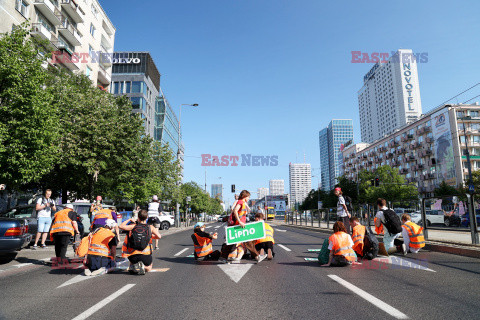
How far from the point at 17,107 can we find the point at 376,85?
17092cm

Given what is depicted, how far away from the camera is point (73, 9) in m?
32.7

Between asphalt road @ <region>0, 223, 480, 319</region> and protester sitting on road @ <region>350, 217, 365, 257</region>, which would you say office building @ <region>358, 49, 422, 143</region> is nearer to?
protester sitting on road @ <region>350, 217, 365, 257</region>

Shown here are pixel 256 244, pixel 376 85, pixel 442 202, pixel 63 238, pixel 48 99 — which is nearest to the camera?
pixel 63 238

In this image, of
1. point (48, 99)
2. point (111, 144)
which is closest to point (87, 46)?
point (111, 144)

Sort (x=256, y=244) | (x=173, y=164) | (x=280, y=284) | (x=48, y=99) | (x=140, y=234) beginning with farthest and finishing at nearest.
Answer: (x=173, y=164), (x=48, y=99), (x=256, y=244), (x=140, y=234), (x=280, y=284)

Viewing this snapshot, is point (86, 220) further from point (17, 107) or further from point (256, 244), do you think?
point (256, 244)

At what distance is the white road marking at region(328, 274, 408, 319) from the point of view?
3566 mm

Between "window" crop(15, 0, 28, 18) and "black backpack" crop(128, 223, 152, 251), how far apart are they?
27.8 m

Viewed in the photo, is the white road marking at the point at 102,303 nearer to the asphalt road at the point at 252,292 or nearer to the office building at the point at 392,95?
the asphalt road at the point at 252,292

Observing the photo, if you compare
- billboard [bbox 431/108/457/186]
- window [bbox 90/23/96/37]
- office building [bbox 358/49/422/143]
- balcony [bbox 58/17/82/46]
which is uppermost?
office building [bbox 358/49/422/143]

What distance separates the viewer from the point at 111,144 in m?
17.6

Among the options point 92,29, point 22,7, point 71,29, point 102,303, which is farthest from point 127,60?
point 102,303

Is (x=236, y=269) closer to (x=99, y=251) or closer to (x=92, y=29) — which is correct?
(x=99, y=251)

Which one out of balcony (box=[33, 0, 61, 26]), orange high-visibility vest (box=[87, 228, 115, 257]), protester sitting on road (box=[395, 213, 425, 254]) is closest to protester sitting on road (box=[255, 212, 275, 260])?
orange high-visibility vest (box=[87, 228, 115, 257])
